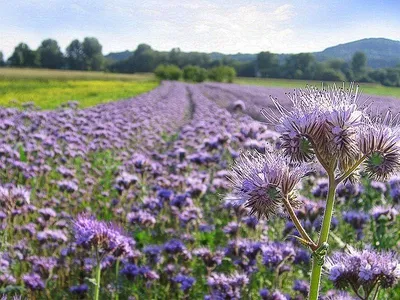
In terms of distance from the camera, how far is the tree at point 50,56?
11262cm

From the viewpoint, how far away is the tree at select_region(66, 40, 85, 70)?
11800 cm

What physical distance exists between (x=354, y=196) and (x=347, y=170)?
437cm

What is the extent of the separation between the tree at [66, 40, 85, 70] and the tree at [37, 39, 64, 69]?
88.6 inches

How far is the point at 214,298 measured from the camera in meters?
3.75

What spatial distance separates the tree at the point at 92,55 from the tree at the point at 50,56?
5667mm

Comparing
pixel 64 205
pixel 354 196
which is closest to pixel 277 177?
pixel 354 196

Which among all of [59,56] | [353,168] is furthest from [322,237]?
[59,56]

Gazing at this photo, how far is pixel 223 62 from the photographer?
127 m

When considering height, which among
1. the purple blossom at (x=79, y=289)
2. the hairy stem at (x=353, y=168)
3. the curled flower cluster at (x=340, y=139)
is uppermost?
the curled flower cluster at (x=340, y=139)

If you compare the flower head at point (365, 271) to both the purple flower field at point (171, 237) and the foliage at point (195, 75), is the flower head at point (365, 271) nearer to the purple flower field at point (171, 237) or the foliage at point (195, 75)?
the purple flower field at point (171, 237)

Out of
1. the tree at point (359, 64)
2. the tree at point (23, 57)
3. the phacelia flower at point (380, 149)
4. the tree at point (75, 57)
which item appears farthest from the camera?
the tree at point (75, 57)

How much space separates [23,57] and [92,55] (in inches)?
733

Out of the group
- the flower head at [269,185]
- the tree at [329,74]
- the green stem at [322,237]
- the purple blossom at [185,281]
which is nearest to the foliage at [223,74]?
the tree at [329,74]

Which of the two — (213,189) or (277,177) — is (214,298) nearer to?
(277,177)
